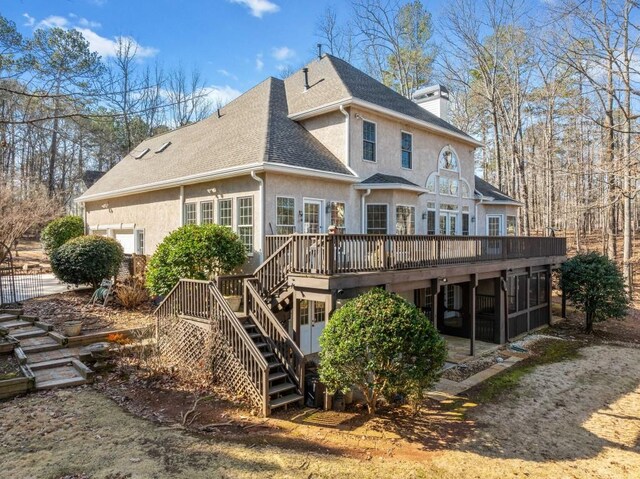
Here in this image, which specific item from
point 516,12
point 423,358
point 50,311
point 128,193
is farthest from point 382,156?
point 516,12

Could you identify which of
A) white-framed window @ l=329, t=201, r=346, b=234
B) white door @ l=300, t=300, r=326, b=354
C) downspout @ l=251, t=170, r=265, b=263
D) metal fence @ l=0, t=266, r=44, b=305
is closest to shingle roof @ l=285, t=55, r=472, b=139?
white-framed window @ l=329, t=201, r=346, b=234

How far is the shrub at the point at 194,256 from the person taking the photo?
10.2 metres

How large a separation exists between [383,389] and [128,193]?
13532mm

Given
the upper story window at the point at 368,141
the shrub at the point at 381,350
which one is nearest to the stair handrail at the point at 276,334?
the shrub at the point at 381,350

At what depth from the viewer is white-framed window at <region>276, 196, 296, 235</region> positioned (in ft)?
35.4

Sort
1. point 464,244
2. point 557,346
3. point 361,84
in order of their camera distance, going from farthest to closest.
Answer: point 361,84
point 557,346
point 464,244

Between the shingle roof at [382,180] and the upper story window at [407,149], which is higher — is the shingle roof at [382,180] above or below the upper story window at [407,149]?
below

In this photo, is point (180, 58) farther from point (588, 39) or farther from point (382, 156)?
point (588, 39)

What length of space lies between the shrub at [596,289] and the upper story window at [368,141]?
9.68 metres

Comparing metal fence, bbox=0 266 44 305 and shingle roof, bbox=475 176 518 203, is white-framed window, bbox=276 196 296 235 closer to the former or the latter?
metal fence, bbox=0 266 44 305

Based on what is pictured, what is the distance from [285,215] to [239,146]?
3.11 meters

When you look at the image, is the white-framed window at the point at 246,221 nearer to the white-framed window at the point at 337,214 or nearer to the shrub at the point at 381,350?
the white-framed window at the point at 337,214

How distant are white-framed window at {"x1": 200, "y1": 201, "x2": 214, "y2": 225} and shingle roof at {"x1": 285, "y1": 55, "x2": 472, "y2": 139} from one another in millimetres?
4480

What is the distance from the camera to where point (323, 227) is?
11.9 m
